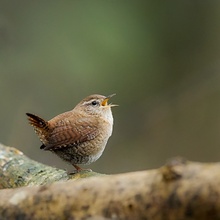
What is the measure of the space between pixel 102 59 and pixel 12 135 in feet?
5.83

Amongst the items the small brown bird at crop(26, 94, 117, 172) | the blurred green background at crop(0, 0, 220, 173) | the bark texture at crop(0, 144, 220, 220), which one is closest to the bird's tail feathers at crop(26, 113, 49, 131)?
the small brown bird at crop(26, 94, 117, 172)

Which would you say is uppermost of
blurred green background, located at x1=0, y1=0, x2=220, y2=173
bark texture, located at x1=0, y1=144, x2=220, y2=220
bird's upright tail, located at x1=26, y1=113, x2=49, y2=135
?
blurred green background, located at x1=0, y1=0, x2=220, y2=173

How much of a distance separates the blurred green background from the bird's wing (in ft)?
14.8

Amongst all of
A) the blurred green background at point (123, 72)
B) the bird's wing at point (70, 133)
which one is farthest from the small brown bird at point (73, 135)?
the blurred green background at point (123, 72)

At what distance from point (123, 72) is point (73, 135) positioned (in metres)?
6.00

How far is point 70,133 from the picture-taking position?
4633 mm

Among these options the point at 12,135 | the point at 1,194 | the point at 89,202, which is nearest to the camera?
the point at 89,202

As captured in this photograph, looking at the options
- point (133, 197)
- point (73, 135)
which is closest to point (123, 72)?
point (73, 135)

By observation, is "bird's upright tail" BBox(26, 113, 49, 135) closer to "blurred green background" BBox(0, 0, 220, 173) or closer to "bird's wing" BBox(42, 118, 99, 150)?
"bird's wing" BBox(42, 118, 99, 150)

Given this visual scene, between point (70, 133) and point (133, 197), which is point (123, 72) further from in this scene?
point (133, 197)

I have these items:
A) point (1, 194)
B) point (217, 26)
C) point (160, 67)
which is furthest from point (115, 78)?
point (1, 194)

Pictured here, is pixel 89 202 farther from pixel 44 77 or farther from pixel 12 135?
pixel 44 77

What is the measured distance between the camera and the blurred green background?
32.0ft

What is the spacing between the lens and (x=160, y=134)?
1063cm
